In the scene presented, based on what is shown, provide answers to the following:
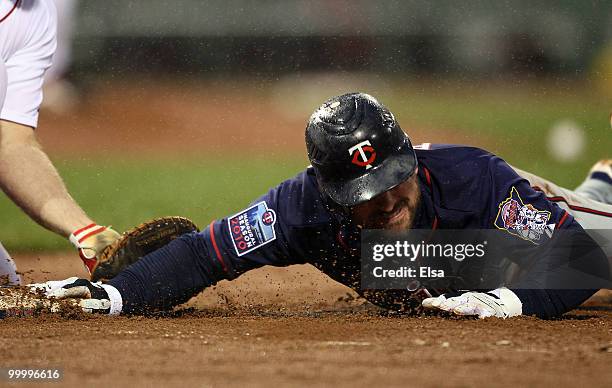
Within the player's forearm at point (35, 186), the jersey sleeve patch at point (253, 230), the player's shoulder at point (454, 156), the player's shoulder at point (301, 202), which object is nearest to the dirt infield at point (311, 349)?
the jersey sleeve patch at point (253, 230)

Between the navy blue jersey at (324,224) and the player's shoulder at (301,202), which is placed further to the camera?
the player's shoulder at (301,202)

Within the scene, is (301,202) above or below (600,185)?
above

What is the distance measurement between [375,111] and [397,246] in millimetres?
654

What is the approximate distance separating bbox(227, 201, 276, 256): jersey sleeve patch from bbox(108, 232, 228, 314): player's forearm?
15 centimetres

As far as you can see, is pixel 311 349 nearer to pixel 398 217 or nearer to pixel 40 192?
pixel 398 217

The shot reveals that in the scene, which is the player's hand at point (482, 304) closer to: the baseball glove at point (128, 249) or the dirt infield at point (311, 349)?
the dirt infield at point (311, 349)

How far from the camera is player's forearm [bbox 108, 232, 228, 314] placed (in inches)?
167

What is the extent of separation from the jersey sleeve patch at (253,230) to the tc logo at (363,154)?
0.55 metres

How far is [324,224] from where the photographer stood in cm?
424

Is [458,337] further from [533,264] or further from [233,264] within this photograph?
[233,264]

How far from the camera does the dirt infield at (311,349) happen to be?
2.94m

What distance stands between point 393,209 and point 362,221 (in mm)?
162

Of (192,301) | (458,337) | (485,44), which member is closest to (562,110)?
(485,44)

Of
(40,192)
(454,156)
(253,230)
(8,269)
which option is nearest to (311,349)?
(253,230)
